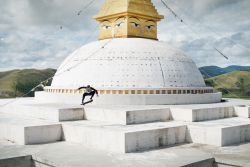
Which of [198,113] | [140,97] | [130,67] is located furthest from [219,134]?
[130,67]

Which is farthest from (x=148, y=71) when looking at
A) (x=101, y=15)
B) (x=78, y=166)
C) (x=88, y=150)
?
(x=78, y=166)

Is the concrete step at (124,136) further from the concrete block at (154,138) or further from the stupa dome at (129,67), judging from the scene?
the stupa dome at (129,67)

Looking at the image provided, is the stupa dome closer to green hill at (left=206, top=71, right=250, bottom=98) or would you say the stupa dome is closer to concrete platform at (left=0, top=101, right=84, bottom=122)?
concrete platform at (left=0, top=101, right=84, bottom=122)

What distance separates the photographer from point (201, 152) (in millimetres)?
8242

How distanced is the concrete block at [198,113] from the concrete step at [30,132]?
3.72m

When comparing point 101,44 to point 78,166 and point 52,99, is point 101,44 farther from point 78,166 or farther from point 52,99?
point 78,166

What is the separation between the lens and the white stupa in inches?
499

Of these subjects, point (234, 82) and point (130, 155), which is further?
point (234, 82)

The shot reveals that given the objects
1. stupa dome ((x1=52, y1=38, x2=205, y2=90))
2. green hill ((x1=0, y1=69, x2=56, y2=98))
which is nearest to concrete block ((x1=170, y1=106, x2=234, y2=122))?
stupa dome ((x1=52, y1=38, x2=205, y2=90))

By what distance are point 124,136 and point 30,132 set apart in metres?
2.82

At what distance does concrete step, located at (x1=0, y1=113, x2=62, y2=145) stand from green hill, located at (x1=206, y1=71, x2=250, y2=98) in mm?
52047

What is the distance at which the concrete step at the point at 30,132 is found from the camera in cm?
934

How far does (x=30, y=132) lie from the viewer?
9.37 meters

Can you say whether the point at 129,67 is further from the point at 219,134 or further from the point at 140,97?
the point at 219,134
